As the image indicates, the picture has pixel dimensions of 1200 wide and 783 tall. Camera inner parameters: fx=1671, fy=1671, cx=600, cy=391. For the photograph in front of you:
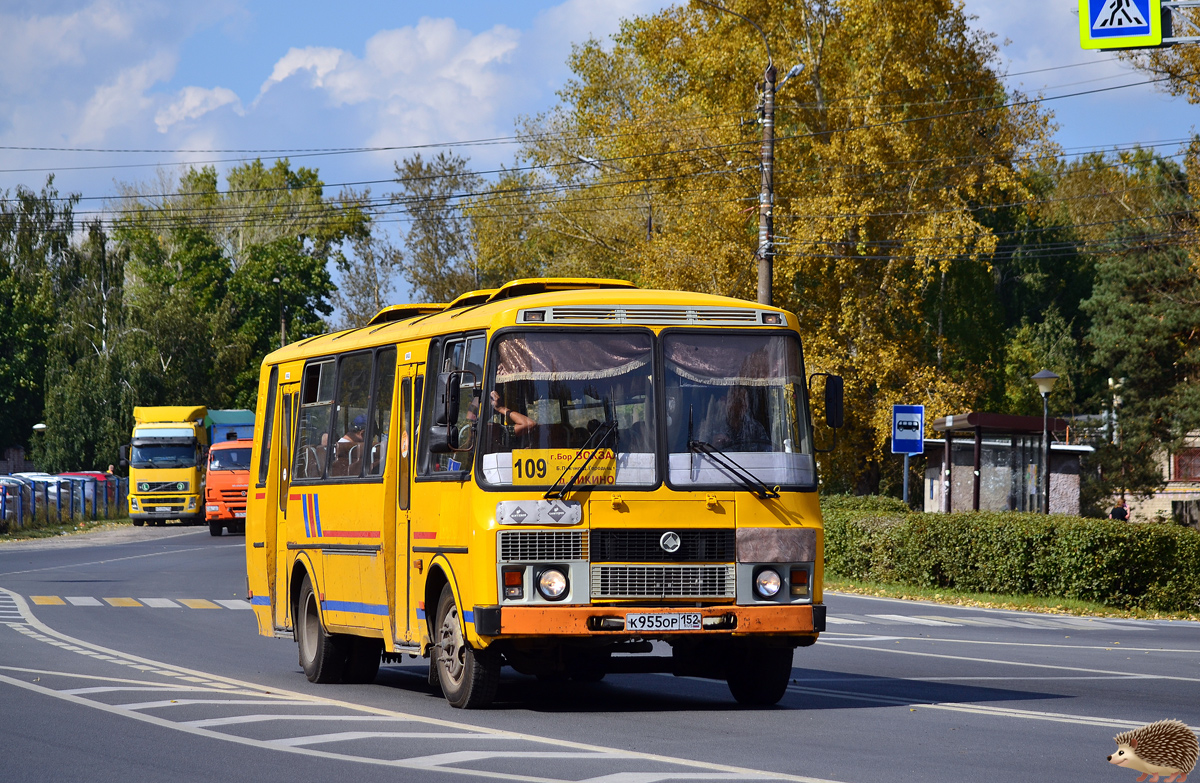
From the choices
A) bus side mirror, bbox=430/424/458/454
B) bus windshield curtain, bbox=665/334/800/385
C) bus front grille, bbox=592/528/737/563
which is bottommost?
bus front grille, bbox=592/528/737/563

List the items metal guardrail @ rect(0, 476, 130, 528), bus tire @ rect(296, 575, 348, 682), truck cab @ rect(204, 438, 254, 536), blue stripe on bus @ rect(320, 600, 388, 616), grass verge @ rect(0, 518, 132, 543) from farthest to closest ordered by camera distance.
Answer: metal guardrail @ rect(0, 476, 130, 528) < truck cab @ rect(204, 438, 254, 536) < grass verge @ rect(0, 518, 132, 543) < bus tire @ rect(296, 575, 348, 682) < blue stripe on bus @ rect(320, 600, 388, 616)

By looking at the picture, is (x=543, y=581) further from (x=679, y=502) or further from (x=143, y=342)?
(x=143, y=342)

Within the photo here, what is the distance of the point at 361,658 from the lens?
46.9 ft

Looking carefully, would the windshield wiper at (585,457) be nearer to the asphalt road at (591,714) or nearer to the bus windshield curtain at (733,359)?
the bus windshield curtain at (733,359)

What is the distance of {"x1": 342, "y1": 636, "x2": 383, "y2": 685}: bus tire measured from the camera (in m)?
14.3

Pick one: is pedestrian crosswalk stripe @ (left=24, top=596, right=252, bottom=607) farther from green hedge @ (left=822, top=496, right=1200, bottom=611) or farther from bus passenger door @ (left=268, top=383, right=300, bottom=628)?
green hedge @ (left=822, top=496, right=1200, bottom=611)

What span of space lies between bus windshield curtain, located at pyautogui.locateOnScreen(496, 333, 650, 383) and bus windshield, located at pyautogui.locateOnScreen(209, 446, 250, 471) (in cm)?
3889

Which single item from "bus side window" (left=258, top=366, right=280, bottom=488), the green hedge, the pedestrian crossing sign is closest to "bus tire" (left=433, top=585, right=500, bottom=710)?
"bus side window" (left=258, top=366, right=280, bottom=488)

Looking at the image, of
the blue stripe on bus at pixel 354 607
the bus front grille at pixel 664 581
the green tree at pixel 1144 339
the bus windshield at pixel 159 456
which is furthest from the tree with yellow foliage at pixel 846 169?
the bus front grille at pixel 664 581

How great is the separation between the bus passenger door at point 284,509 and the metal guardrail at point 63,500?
1410 inches

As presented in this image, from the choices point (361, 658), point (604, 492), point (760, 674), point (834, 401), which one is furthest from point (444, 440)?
point (361, 658)

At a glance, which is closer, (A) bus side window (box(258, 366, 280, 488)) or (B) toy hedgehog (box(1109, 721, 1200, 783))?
(B) toy hedgehog (box(1109, 721, 1200, 783))

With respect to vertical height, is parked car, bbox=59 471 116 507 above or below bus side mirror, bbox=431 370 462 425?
below

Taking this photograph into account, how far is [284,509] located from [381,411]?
101 inches
